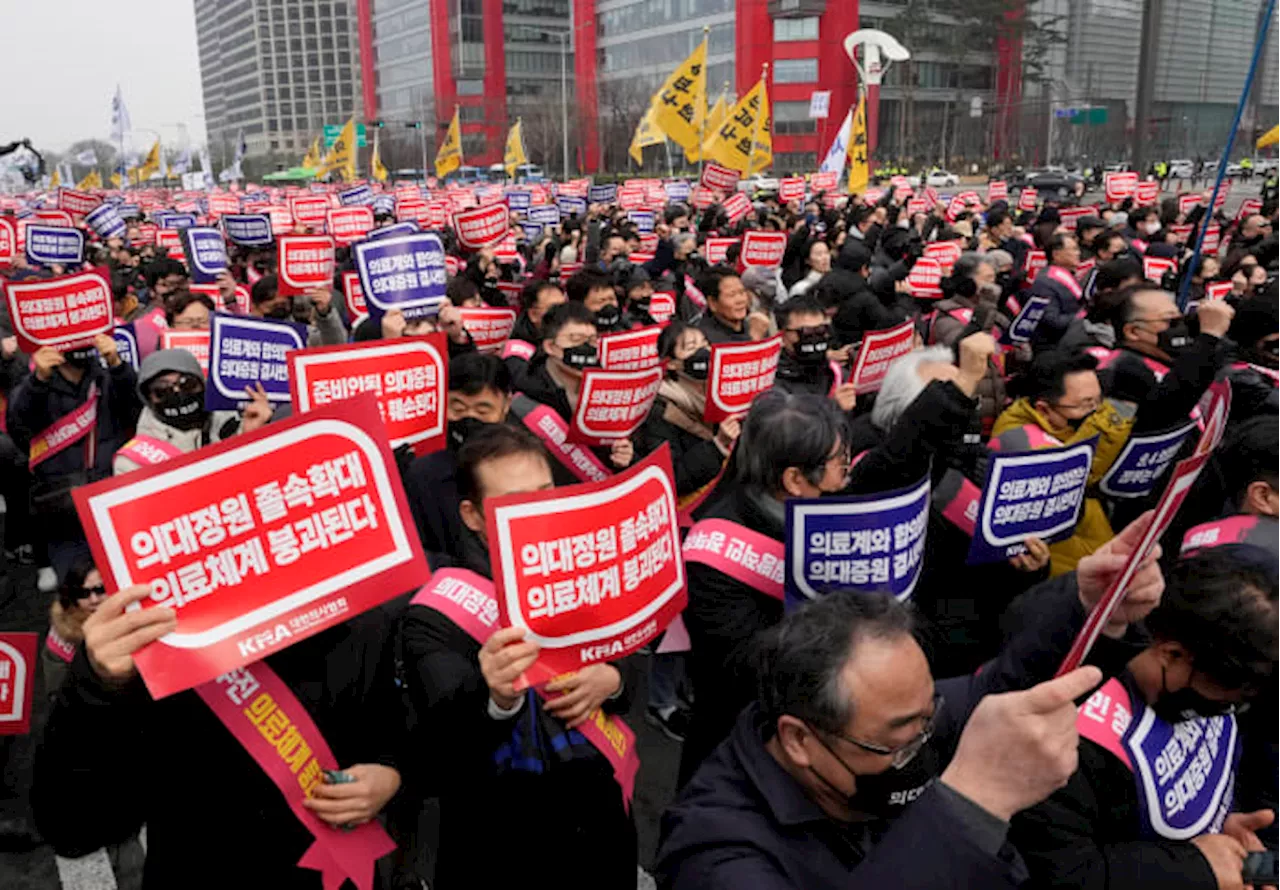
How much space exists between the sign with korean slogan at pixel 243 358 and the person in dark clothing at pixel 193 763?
2.31 meters

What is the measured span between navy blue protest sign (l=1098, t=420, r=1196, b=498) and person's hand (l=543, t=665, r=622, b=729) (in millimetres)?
2553

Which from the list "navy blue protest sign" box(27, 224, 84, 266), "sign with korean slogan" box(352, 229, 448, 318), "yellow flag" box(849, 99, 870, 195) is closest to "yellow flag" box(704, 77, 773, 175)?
"yellow flag" box(849, 99, 870, 195)

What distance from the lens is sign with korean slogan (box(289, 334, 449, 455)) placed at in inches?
144

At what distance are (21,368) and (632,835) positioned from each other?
6079 mm

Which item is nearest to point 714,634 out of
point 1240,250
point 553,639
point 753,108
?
point 553,639

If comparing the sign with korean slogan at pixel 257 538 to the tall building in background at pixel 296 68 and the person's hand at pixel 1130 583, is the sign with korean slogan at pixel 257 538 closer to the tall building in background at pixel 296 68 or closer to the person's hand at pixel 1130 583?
the person's hand at pixel 1130 583

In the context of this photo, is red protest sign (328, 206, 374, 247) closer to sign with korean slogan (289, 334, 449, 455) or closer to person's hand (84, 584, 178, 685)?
sign with korean slogan (289, 334, 449, 455)

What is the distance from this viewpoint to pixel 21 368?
6.76m

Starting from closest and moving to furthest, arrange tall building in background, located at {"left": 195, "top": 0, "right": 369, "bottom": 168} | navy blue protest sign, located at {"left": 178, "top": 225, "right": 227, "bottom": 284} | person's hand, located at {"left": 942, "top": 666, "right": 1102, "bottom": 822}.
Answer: person's hand, located at {"left": 942, "top": 666, "right": 1102, "bottom": 822}
navy blue protest sign, located at {"left": 178, "top": 225, "right": 227, "bottom": 284}
tall building in background, located at {"left": 195, "top": 0, "right": 369, "bottom": 168}

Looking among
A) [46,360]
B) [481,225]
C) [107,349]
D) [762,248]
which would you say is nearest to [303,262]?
[107,349]

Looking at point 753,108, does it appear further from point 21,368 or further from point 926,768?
point 926,768

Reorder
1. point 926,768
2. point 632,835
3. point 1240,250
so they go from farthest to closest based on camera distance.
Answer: point 1240,250, point 632,835, point 926,768

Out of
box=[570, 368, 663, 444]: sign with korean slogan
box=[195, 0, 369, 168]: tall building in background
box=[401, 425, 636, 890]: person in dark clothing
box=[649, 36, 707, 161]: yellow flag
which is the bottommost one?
box=[401, 425, 636, 890]: person in dark clothing

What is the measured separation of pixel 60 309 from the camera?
539cm
